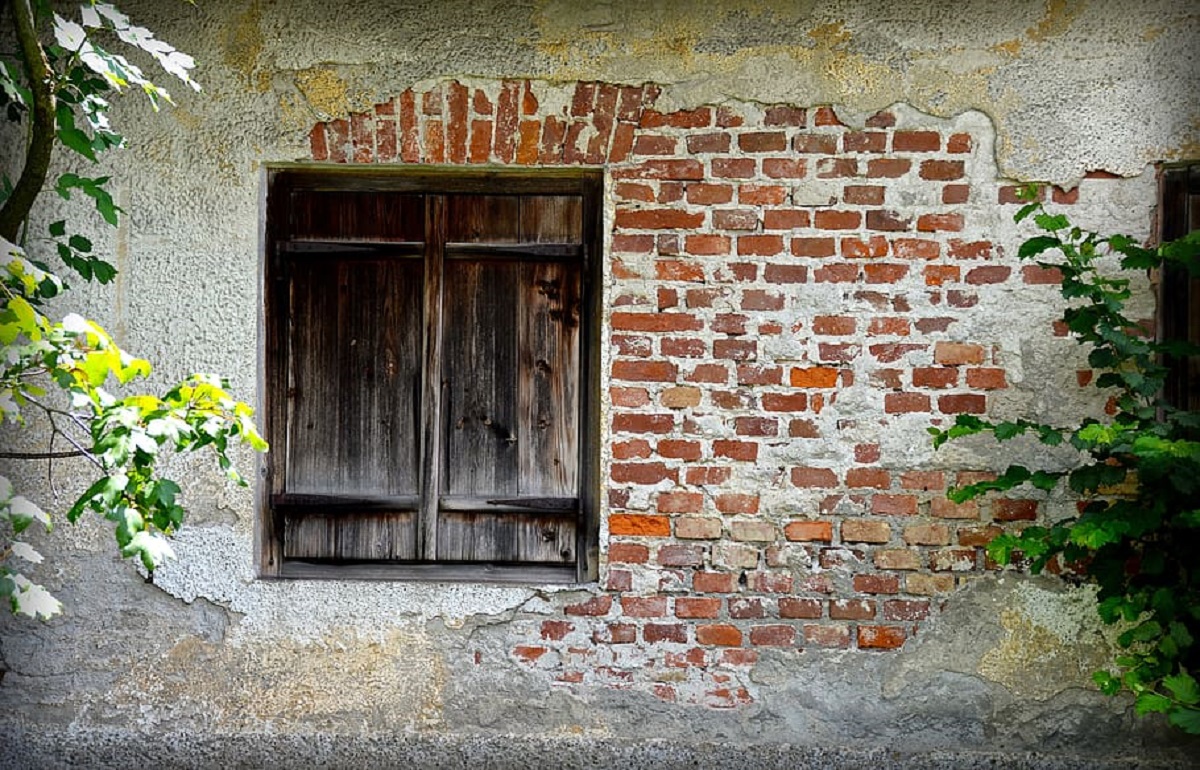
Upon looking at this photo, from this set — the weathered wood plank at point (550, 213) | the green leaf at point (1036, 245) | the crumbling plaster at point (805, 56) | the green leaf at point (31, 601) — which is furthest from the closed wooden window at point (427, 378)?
the green leaf at point (1036, 245)

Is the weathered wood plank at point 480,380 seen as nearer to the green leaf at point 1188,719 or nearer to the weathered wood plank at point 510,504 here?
the weathered wood plank at point 510,504

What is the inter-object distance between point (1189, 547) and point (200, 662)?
307 centimetres

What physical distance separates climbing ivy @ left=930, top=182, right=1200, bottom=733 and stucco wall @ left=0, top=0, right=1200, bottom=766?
0.22 metres

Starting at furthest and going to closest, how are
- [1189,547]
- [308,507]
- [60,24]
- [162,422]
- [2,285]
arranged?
[308,507]
[1189,547]
[60,24]
[2,285]
[162,422]

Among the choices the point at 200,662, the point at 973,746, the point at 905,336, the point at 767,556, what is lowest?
the point at 973,746

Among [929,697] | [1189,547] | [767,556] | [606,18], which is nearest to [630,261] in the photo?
[606,18]

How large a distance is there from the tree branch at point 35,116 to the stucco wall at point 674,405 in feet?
2.19

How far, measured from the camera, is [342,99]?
11.4 ft

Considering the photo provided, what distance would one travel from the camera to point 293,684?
344 centimetres

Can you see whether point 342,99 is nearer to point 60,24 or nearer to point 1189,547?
point 60,24

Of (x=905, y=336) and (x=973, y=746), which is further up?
A: (x=905, y=336)

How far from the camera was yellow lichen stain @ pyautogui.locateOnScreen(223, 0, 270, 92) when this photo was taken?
350 cm

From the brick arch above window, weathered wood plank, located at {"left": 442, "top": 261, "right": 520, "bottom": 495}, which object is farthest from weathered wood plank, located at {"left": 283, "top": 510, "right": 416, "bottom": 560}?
the brick arch above window

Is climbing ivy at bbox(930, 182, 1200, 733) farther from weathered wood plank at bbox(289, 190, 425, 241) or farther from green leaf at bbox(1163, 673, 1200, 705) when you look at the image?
weathered wood plank at bbox(289, 190, 425, 241)
